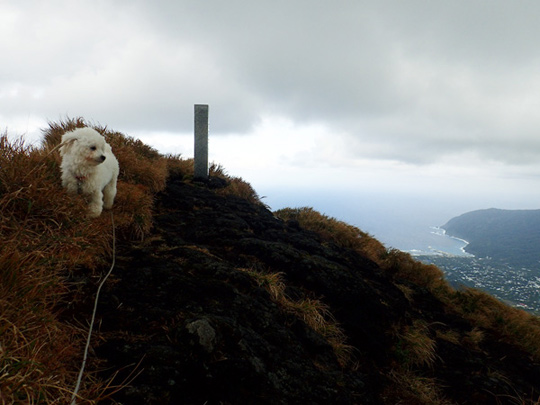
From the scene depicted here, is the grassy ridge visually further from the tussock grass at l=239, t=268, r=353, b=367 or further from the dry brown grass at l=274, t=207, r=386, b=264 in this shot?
the dry brown grass at l=274, t=207, r=386, b=264

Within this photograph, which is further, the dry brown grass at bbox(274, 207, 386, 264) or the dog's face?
the dry brown grass at bbox(274, 207, 386, 264)

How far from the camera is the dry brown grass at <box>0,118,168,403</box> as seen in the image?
1.49m

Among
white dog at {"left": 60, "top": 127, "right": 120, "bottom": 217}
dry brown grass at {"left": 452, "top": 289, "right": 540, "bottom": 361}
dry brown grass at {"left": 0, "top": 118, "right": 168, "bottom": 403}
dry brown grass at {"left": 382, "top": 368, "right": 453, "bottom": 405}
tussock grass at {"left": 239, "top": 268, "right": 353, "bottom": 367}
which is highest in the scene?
white dog at {"left": 60, "top": 127, "right": 120, "bottom": 217}

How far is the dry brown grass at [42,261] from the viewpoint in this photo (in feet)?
4.87

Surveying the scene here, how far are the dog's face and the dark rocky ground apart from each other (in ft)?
4.83

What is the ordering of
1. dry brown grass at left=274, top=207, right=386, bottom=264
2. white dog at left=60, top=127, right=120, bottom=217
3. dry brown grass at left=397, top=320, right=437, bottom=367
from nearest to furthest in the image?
white dog at left=60, top=127, right=120, bottom=217 → dry brown grass at left=397, top=320, right=437, bottom=367 → dry brown grass at left=274, top=207, right=386, bottom=264

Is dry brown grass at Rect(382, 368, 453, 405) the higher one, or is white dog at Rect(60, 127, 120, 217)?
white dog at Rect(60, 127, 120, 217)

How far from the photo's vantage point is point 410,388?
11.8 ft

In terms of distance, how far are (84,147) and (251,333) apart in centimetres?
372

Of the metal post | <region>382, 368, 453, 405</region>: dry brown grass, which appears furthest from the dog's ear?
the metal post

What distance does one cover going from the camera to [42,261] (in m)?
2.42

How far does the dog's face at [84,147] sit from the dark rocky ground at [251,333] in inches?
58.0

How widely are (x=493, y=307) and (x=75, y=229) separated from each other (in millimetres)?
10544

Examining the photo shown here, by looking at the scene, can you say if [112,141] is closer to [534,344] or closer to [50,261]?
[50,261]
